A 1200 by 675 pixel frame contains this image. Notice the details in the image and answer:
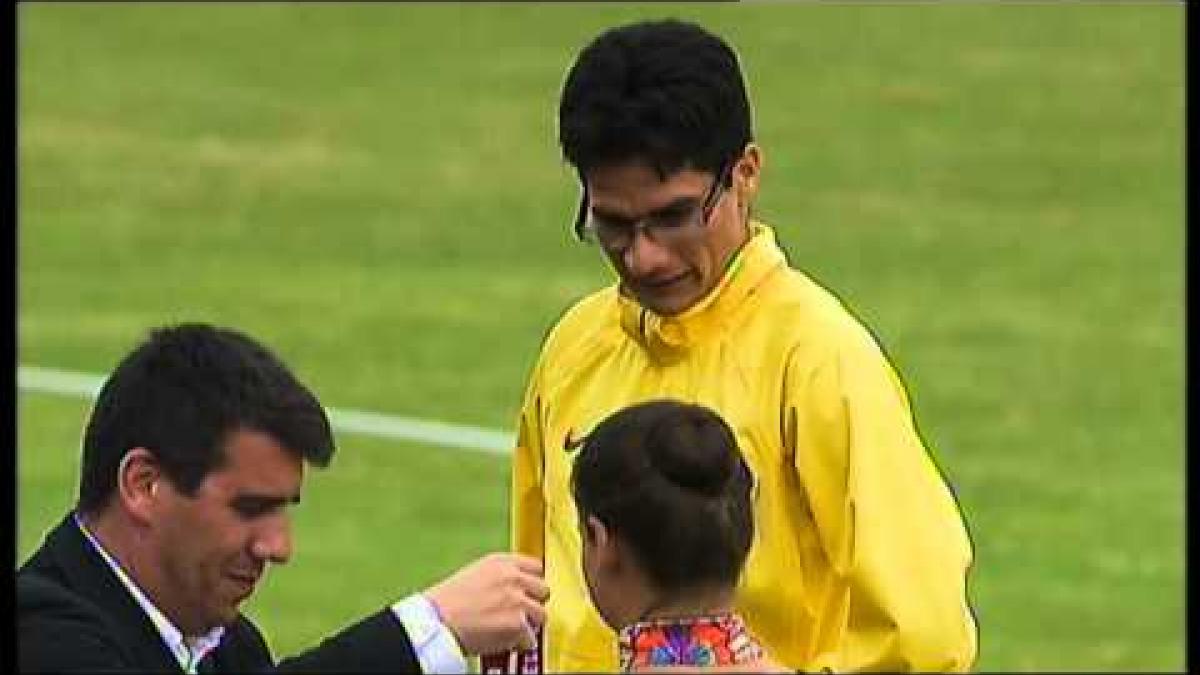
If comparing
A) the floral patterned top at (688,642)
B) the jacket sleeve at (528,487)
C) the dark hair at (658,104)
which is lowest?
the jacket sleeve at (528,487)

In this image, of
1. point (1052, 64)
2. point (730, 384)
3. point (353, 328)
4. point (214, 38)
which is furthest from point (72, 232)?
point (730, 384)

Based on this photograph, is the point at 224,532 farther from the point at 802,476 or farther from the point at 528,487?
the point at 528,487

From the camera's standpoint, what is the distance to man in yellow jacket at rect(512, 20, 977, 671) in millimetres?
5066

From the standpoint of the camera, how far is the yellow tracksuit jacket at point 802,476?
16.6 ft

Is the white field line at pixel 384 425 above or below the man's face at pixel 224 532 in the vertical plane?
below

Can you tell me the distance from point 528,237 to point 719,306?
46.9 feet

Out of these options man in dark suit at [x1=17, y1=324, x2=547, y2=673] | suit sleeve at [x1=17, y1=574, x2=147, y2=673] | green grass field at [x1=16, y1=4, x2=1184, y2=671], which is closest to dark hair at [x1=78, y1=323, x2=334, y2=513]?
man in dark suit at [x1=17, y1=324, x2=547, y2=673]

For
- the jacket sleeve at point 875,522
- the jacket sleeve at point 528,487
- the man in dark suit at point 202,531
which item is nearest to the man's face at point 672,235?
the jacket sleeve at point 875,522

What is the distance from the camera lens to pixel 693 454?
4.88m

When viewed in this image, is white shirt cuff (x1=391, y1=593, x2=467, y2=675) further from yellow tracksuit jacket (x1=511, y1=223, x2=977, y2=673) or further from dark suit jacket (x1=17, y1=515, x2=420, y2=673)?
yellow tracksuit jacket (x1=511, y1=223, x2=977, y2=673)

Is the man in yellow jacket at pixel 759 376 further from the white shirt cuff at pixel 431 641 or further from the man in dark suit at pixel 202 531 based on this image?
the white shirt cuff at pixel 431 641

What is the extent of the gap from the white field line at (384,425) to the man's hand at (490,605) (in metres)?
10.2

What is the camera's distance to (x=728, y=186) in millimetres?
5285

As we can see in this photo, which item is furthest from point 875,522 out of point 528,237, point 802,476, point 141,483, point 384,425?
point 528,237
